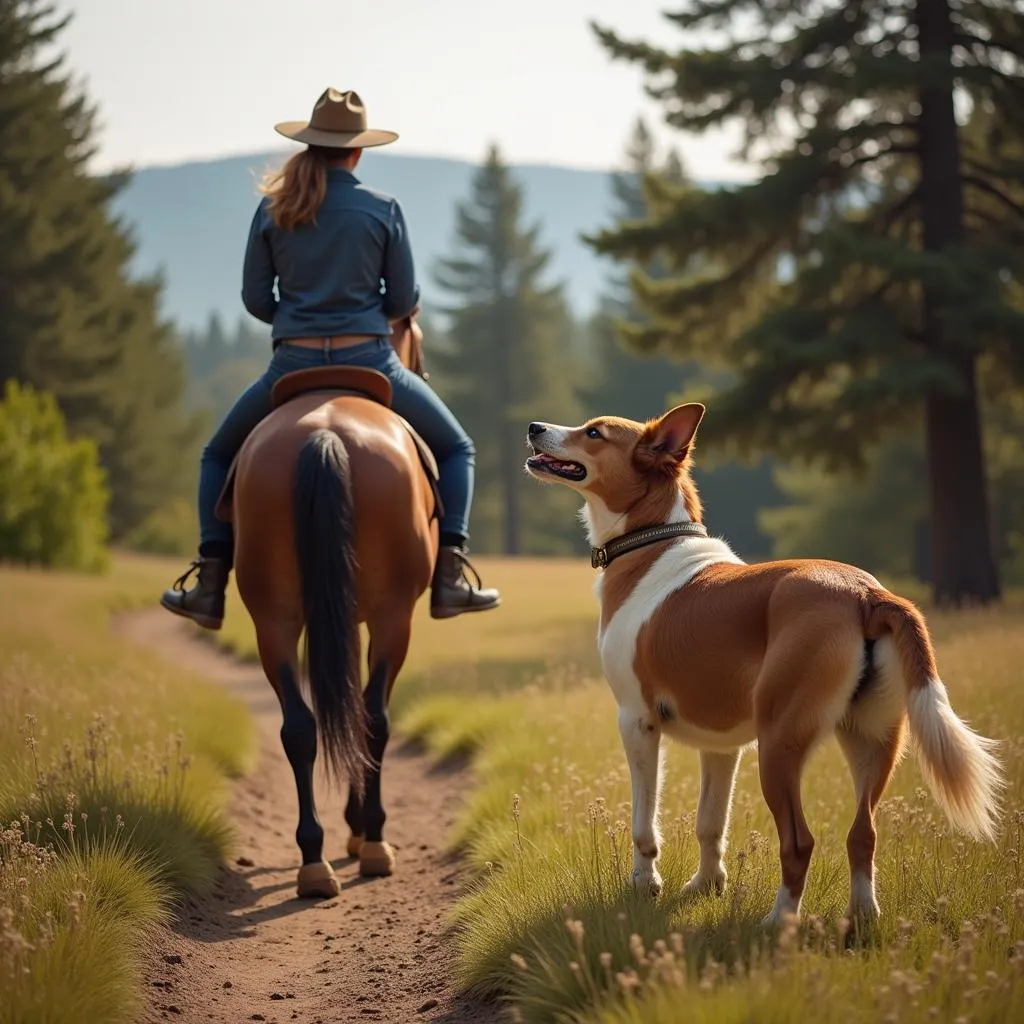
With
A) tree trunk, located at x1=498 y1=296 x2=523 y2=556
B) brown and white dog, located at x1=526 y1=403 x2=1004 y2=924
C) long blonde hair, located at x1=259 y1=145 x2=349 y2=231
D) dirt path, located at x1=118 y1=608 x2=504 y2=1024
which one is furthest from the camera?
tree trunk, located at x1=498 y1=296 x2=523 y2=556

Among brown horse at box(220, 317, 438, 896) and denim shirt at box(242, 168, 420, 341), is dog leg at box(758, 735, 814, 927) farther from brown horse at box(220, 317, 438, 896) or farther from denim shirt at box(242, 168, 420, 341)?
denim shirt at box(242, 168, 420, 341)

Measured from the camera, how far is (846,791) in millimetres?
6543

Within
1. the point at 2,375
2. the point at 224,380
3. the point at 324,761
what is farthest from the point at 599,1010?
the point at 224,380

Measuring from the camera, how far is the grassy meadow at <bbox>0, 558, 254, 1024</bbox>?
3.95m

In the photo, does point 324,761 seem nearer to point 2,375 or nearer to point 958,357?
point 958,357

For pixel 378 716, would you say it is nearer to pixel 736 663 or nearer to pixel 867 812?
pixel 736 663

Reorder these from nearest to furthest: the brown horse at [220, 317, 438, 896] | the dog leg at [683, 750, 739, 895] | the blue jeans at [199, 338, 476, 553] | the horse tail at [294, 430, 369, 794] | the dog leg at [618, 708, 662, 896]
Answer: the dog leg at [618, 708, 662, 896], the dog leg at [683, 750, 739, 895], the horse tail at [294, 430, 369, 794], the brown horse at [220, 317, 438, 896], the blue jeans at [199, 338, 476, 553]

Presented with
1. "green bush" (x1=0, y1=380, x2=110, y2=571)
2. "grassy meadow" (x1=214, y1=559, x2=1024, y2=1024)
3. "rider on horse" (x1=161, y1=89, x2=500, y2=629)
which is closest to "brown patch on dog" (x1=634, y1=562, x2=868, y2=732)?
"grassy meadow" (x1=214, y1=559, x2=1024, y2=1024)

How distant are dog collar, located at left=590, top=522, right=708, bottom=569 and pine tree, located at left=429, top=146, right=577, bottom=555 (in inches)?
1996

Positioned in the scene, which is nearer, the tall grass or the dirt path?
the tall grass

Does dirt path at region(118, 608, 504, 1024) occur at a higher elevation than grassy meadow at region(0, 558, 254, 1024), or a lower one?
lower

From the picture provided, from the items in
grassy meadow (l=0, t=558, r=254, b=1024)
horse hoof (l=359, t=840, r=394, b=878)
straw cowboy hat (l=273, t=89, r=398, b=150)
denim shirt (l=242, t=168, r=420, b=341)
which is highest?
straw cowboy hat (l=273, t=89, r=398, b=150)

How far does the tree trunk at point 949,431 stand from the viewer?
703 inches

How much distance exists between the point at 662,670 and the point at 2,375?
36.5 metres
